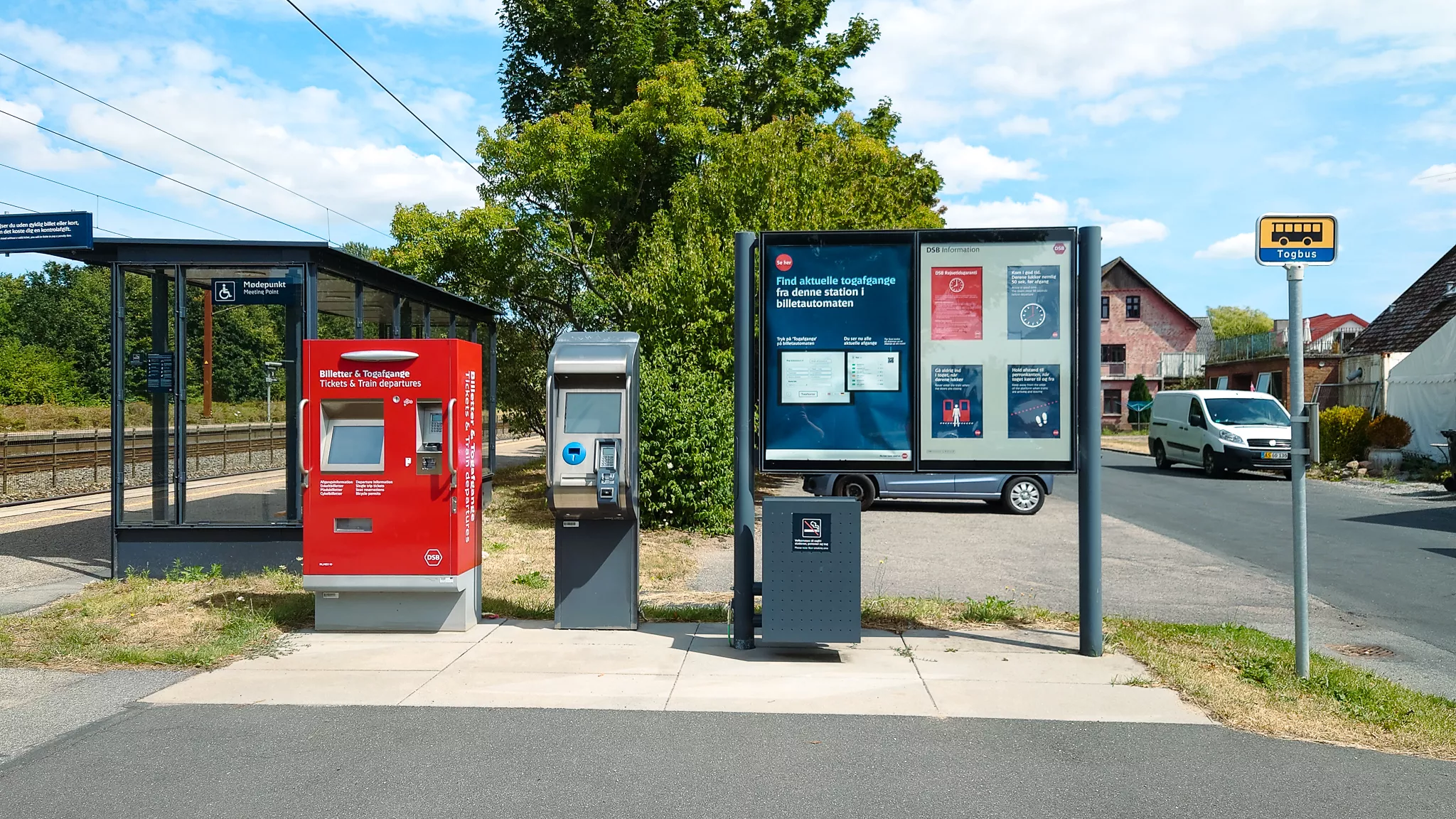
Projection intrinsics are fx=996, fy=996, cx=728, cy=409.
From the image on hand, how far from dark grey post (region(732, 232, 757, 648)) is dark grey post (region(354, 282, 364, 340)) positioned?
18.7ft

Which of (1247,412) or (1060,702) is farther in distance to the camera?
(1247,412)

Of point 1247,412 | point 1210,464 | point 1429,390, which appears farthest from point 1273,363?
point 1210,464

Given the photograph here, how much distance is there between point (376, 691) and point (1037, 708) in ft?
12.1

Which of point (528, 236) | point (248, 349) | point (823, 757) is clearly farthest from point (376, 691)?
point (248, 349)

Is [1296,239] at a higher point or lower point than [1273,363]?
lower

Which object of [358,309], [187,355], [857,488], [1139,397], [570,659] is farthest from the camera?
[1139,397]

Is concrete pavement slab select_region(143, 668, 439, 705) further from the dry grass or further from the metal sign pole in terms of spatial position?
the metal sign pole

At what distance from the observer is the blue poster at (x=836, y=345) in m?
6.77

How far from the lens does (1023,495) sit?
49.9 feet

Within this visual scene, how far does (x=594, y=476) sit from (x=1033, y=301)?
3202 mm

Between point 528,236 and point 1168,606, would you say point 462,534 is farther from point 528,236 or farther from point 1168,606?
point 528,236

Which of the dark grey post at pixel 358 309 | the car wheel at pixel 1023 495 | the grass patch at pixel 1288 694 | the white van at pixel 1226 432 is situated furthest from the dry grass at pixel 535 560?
the white van at pixel 1226 432

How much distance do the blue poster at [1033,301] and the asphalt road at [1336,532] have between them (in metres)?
3.83

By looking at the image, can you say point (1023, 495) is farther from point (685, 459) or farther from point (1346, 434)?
point (1346, 434)
